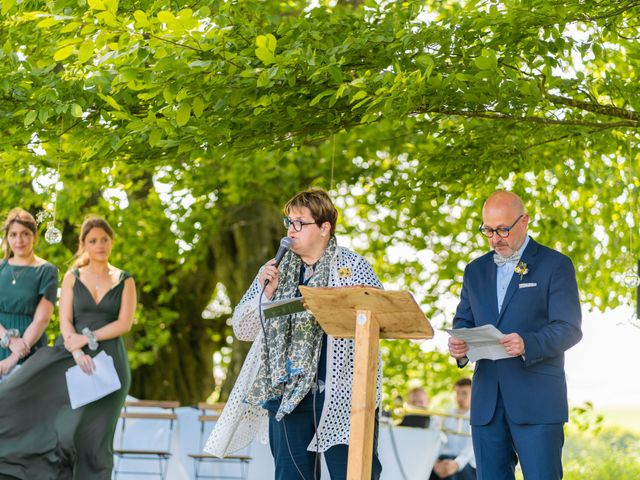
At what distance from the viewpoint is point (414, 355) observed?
12336mm

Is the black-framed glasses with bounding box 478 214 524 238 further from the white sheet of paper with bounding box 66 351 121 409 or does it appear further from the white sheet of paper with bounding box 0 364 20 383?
the white sheet of paper with bounding box 0 364 20 383

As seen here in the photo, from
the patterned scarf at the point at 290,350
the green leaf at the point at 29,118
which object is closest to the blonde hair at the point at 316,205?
the patterned scarf at the point at 290,350

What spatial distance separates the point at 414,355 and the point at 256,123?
7.28 metres

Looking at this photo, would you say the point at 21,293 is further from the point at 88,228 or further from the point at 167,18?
the point at 167,18

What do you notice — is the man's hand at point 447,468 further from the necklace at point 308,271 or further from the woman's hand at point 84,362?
the necklace at point 308,271

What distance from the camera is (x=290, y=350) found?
15.3 ft

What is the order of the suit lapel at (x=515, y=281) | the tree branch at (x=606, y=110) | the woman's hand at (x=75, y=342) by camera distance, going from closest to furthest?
the suit lapel at (x=515, y=281) < the tree branch at (x=606, y=110) < the woman's hand at (x=75, y=342)

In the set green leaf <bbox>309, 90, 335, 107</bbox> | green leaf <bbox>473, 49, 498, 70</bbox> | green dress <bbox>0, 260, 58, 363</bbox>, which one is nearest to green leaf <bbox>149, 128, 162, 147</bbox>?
green leaf <bbox>309, 90, 335, 107</bbox>

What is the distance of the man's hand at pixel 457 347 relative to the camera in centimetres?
461

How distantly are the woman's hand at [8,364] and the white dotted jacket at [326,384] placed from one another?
2.48 meters

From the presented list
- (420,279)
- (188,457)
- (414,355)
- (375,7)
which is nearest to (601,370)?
(414,355)

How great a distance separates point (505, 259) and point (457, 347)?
49 cm

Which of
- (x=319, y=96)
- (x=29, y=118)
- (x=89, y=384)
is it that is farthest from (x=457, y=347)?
(x=89, y=384)

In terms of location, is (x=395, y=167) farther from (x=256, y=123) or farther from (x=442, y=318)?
(x=256, y=123)
